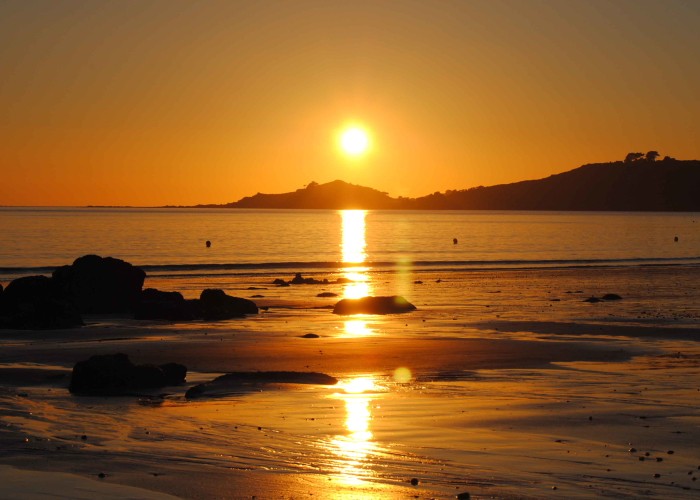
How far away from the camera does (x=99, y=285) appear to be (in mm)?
33375

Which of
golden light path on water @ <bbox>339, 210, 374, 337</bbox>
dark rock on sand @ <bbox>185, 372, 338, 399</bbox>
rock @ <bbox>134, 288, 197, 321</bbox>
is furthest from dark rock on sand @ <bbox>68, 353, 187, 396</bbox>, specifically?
rock @ <bbox>134, 288, 197, 321</bbox>

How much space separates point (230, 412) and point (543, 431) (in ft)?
16.0

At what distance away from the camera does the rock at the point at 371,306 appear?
33000 millimetres

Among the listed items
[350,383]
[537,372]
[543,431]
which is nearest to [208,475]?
[543,431]

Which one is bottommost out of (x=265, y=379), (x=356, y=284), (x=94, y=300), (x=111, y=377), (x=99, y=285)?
(x=356, y=284)

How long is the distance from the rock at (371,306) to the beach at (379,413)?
350 centimetres

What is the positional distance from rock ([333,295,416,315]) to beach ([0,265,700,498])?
350 centimetres

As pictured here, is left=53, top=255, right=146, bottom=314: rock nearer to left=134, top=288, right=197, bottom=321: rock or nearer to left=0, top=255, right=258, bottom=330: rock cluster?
left=0, top=255, right=258, bottom=330: rock cluster

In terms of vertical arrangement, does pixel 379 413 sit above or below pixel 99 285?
below

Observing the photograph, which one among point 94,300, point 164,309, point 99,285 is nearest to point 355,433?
point 164,309

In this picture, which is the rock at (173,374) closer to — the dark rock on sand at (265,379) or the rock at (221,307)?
the dark rock on sand at (265,379)

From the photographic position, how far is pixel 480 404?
15820 mm

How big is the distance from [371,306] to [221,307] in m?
5.18

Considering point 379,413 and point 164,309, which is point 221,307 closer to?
point 164,309
